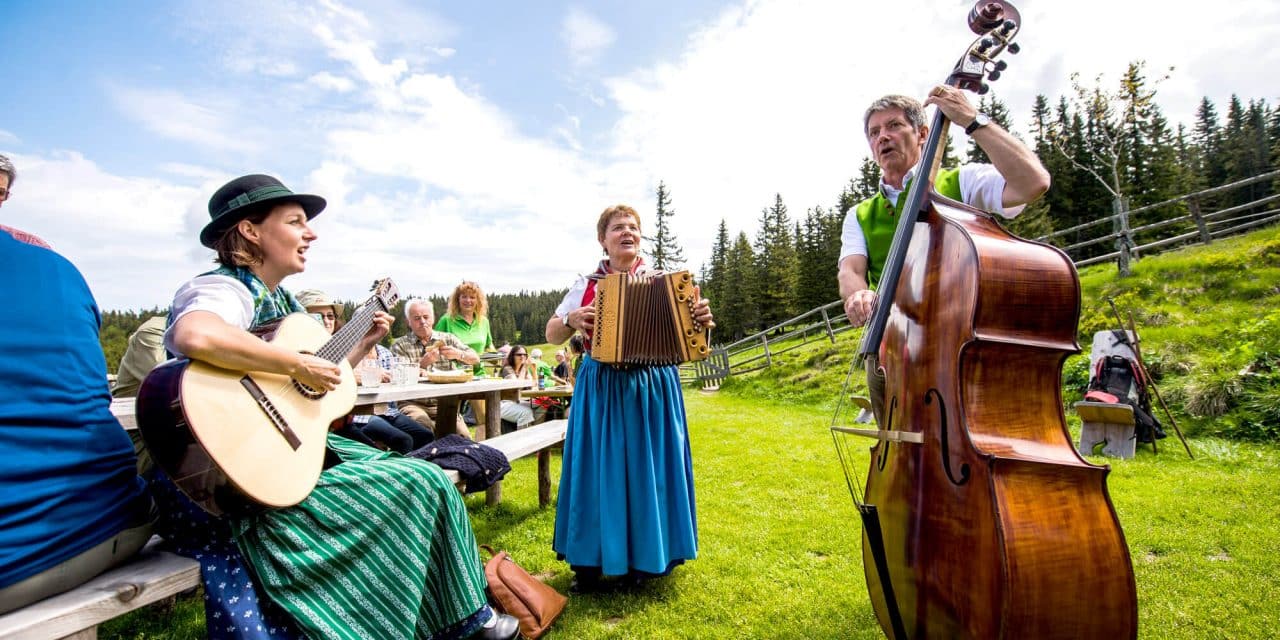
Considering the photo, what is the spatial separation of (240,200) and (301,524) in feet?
4.49

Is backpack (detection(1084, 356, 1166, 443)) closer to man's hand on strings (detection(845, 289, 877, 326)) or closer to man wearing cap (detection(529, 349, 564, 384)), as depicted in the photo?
man's hand on strings (detection(845, 289, 877, 326))

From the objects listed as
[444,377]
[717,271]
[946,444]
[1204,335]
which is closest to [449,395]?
[444,377]

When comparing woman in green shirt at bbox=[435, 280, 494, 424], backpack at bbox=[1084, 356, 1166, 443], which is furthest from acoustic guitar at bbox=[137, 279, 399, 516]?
backpack at bbox=[1084, 356, 1166, 443]

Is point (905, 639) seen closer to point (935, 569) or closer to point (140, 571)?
point (935, 569)

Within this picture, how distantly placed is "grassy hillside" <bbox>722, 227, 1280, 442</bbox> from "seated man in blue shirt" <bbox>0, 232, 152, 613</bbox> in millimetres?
9356

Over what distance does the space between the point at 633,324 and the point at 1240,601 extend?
3.47m

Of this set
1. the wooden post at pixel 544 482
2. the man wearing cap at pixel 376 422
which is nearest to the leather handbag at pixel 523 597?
the wooden post at pixel 544 482

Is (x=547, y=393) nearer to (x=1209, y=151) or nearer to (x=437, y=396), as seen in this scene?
(x=437, y=396)

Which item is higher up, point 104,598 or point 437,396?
point 437,396

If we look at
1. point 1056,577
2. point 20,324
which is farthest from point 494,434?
point 1056,577

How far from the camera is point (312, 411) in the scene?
239 cm

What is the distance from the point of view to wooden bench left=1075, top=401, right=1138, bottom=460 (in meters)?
5.95

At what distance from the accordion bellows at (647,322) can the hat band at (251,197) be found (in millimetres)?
1733

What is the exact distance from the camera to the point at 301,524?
2098 millimetres
